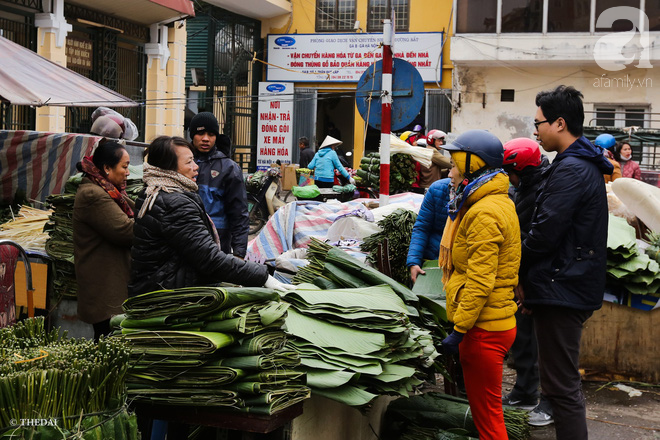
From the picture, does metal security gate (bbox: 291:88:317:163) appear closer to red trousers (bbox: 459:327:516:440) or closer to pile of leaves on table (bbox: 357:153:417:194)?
pile of leaves on table (bbox: 357:153:417:194)

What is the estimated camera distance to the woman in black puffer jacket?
12.0 feet

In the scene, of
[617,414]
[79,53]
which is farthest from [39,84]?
[79,53]

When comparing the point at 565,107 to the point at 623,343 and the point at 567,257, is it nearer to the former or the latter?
the point at 567,257

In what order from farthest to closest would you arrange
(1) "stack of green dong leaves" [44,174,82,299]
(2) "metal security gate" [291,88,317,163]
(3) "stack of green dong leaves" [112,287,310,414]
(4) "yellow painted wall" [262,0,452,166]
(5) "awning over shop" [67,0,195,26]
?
(2) "metal security gate" [291,88,317,163]
(4) "yellow painted wall" [262,0,452,166]
(5) "awning over shop" [67,0,195,26]
(1) "stack of green dong leaves" [44,174,82,299]
(3) "stack of green dong leaves" [112,287,310,414]

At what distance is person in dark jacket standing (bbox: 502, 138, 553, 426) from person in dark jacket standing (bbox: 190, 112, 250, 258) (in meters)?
1.97

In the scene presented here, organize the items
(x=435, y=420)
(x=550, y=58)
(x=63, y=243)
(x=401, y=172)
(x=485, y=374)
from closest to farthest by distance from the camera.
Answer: (x=485, y=374) → (x=435, y=420) → (x=63, y=243) → (x=401, y=172) → (x=550, y=58)

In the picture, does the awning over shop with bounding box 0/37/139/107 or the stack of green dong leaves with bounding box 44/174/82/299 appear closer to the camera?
the stack of green dong leaves with bounding box 44/174/82/299

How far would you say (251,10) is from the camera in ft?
81.2

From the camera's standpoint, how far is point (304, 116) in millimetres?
25453

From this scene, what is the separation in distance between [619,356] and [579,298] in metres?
2.68

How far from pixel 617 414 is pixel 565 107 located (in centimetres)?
267

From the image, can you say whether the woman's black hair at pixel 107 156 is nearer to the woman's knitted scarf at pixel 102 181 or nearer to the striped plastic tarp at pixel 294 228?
the woman's knitted scarf at pixel 102 181

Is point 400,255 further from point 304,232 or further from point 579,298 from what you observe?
point 579,298

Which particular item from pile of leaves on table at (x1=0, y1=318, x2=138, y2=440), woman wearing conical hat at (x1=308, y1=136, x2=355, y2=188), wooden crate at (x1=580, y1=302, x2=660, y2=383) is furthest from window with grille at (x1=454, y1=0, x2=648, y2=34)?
pile of leaves on table at (x1=0, y1=318, x2=138, y2=440)
